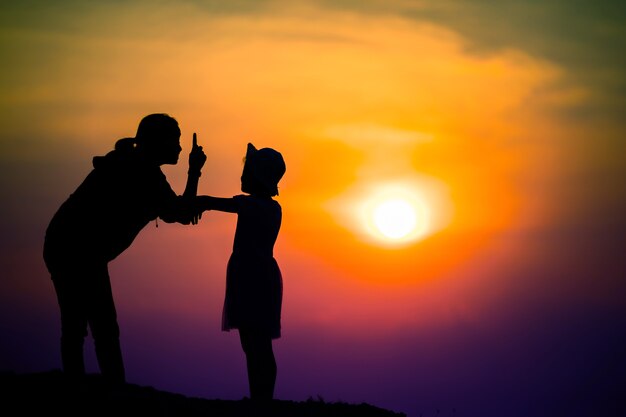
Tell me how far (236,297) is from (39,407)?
2.55 m

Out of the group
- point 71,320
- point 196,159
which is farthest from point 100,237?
point 196,159

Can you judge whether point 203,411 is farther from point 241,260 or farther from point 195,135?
point 195,135

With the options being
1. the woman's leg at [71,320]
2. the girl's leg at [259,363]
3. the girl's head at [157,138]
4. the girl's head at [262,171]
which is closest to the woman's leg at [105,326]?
the woman's leg at [71,320]

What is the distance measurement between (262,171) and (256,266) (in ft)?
3.34

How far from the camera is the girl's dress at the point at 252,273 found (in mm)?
10219

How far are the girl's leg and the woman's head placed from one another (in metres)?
2.04

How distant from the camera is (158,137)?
380 inches

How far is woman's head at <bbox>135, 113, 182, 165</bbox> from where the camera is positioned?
31.6 feet

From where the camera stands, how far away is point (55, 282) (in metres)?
9.30

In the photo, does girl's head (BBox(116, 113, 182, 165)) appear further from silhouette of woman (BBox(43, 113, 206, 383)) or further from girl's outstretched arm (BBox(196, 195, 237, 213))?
girl's outstretched arm (BBox(196, 195, 237, 213))

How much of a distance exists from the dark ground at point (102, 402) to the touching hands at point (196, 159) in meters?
2.26

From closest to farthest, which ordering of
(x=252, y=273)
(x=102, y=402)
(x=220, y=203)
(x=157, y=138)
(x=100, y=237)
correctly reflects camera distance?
(x=102, y=402) → (x=100, y=237) → (x=157, y=138) → (x=220, y=203) → (x=252, y=273)

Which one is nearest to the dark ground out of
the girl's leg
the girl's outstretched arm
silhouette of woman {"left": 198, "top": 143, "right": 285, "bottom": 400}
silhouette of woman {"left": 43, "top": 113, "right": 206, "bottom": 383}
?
the girl's leg

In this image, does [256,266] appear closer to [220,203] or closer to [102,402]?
[220,203]
